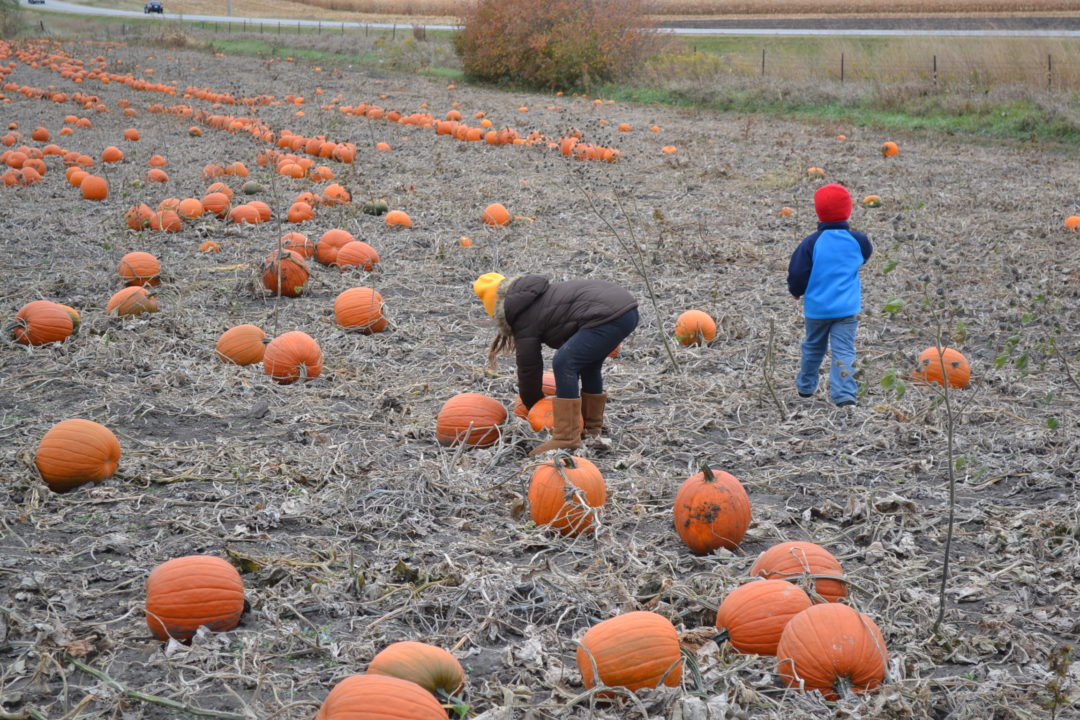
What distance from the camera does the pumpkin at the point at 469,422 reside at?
5441 millimetres

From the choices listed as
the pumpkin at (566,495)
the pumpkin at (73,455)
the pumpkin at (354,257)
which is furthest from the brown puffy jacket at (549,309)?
the pumpkin at (354,257)

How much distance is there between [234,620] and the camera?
3.62 m

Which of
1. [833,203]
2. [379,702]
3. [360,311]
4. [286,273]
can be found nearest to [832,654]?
[379,702]

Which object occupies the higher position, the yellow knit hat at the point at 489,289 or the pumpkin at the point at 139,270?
the yellow knit hat at the point at 489,289

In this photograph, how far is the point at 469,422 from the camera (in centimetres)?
543

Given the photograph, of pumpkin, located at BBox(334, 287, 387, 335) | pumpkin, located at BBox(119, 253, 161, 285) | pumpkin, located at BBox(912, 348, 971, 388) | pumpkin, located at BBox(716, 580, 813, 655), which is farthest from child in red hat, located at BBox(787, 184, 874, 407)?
pumpkin, located at BBox(119, 253, 161, 285)

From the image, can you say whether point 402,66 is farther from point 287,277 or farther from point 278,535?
point 278,535

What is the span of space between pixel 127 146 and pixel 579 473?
44.9 feet

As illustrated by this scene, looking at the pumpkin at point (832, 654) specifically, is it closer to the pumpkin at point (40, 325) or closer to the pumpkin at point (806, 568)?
the pumpkin at point (806, 568)

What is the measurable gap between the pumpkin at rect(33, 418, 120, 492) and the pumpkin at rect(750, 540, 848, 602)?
3.18 m

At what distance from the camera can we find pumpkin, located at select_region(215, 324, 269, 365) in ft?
22.1

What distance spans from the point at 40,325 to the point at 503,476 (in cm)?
378

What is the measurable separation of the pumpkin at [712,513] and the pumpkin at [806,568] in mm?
362

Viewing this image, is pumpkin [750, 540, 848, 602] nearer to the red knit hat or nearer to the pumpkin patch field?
the pumpkin patch field
